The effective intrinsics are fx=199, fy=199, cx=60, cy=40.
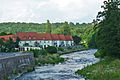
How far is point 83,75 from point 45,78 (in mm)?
6217

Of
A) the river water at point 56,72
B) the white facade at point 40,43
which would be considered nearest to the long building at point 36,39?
the white facade at point 40,43

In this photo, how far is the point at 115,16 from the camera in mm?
43656

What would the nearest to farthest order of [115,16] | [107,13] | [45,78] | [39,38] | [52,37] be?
[45,78], [115,16], [107,13], [39,38], [52,37]

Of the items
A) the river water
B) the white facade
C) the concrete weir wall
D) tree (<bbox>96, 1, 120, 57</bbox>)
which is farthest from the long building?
tree (<bbox>96, 1, 120, 57</bbox>)

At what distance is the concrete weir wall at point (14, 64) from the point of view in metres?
31.7

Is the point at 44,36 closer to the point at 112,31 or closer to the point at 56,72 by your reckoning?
the point at 112,31

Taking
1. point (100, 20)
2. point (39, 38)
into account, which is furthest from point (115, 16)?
point (39, 38)

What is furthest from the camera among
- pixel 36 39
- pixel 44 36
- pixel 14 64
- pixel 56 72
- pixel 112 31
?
pixel 44 36

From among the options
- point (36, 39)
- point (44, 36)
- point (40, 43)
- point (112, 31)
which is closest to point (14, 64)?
point (112, 31)

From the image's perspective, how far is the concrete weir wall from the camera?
104 ft

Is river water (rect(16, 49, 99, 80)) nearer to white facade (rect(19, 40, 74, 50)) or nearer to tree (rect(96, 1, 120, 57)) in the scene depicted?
tree (rect(96, 1, 120, 57))

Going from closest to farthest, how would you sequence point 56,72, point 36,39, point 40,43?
point 56,72, point 36,39, point 40,43

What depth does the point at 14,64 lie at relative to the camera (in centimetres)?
3709

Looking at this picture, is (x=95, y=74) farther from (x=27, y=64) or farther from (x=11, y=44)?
(x=11, y=44)
